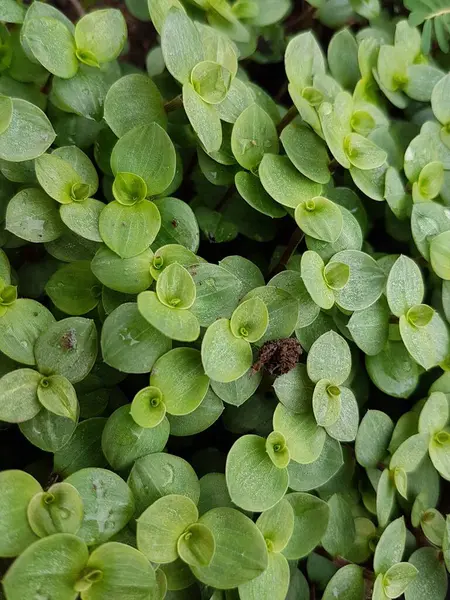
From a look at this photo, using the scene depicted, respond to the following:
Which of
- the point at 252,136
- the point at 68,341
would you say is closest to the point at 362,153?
the point at 252,136

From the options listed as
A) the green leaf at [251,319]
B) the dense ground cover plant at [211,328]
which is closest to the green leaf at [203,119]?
the dense ground cover plant at [211,328]

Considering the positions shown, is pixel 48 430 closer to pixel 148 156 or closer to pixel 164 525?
pixel 164 525

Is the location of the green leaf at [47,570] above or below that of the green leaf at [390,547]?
above

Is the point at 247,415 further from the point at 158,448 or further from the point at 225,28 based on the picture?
the point at 225,28

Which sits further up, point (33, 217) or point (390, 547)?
point (33, 217)

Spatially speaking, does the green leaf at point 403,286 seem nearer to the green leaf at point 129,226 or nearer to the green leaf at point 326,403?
the green leaf at point 326,403

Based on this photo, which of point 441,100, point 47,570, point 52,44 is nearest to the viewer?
point 47,570

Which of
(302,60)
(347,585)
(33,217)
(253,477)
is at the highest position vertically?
(302,60)
